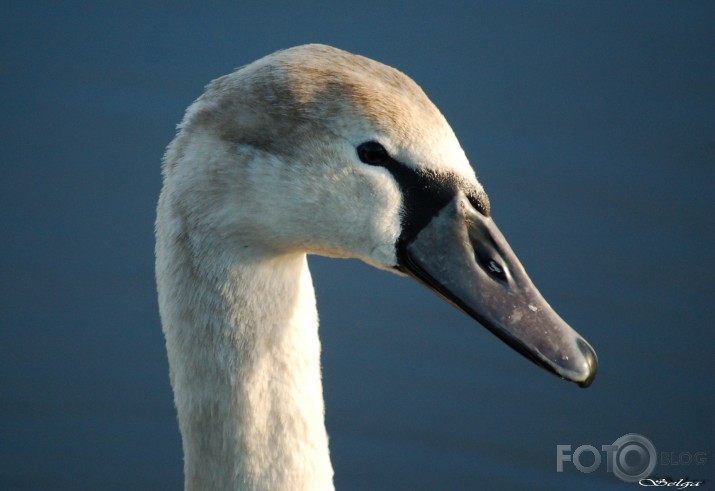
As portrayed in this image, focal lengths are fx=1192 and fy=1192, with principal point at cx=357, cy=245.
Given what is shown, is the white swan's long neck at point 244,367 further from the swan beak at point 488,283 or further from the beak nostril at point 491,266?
the beak nostril at point 491,266

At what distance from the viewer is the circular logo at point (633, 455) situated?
218 inches

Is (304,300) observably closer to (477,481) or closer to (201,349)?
(201,349)

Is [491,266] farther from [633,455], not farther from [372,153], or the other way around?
[633,455]

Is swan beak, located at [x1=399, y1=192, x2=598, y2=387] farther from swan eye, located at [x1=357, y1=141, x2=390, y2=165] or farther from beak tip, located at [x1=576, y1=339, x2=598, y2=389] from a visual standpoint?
swan eye, located at [x1=357, y1=141, x2=390, y2=165]

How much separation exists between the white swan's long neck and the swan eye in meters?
0.35

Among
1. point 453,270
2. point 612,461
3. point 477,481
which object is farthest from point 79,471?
point 453,270

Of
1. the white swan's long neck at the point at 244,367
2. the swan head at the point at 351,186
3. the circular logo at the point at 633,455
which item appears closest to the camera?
the swan head at the point at 351,186

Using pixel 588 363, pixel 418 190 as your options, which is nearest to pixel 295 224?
pixel 418 190

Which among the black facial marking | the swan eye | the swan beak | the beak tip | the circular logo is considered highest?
the circular logo

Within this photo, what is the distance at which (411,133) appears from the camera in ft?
9.42

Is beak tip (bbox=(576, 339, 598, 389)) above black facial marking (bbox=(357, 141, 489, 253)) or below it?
below

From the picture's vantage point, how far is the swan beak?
289cm

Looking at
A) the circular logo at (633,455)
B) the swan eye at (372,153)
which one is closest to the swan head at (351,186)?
the swan eye at (372,153)

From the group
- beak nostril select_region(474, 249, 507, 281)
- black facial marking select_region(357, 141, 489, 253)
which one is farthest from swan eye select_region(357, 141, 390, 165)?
beak nostril select_region(474, 249, 507, 281)
